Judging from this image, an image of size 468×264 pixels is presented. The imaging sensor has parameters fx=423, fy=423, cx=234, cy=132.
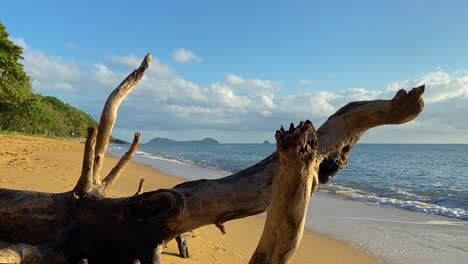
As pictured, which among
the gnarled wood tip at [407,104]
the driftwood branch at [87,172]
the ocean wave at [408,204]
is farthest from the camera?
the ocean wave at [408,204]

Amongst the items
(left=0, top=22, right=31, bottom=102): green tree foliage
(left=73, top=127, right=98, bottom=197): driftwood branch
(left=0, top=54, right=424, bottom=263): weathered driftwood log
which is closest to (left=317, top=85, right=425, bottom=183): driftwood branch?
(left=0, top=54, right=424, bottom=263): weathered driftwood log

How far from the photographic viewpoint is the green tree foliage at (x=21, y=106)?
83.3 feet

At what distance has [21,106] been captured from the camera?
45125mm

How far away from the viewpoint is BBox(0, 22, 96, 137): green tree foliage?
83.3ft

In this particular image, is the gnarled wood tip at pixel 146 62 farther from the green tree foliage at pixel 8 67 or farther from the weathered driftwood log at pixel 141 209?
the green tree foliage at pixel 8 67

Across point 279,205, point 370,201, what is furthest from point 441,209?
point 279,205

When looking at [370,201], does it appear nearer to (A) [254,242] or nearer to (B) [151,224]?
(A) [254,242]

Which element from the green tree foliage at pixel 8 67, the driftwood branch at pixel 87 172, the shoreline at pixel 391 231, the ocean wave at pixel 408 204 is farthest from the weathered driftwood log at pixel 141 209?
the green tree foliage at pixel 8 67

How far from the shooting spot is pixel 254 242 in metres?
6.98

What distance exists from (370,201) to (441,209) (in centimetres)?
207

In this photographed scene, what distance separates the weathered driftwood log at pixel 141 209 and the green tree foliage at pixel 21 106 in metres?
5.51

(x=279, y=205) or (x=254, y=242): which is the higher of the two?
(x=279, y=205)

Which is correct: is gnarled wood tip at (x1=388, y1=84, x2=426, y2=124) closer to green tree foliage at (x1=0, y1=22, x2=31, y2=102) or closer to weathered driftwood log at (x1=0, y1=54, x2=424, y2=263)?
weathered driftwood log at (x1=0, y1=54, x2=424, y2=263)

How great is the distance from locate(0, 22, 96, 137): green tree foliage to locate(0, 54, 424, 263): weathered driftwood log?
551cm
